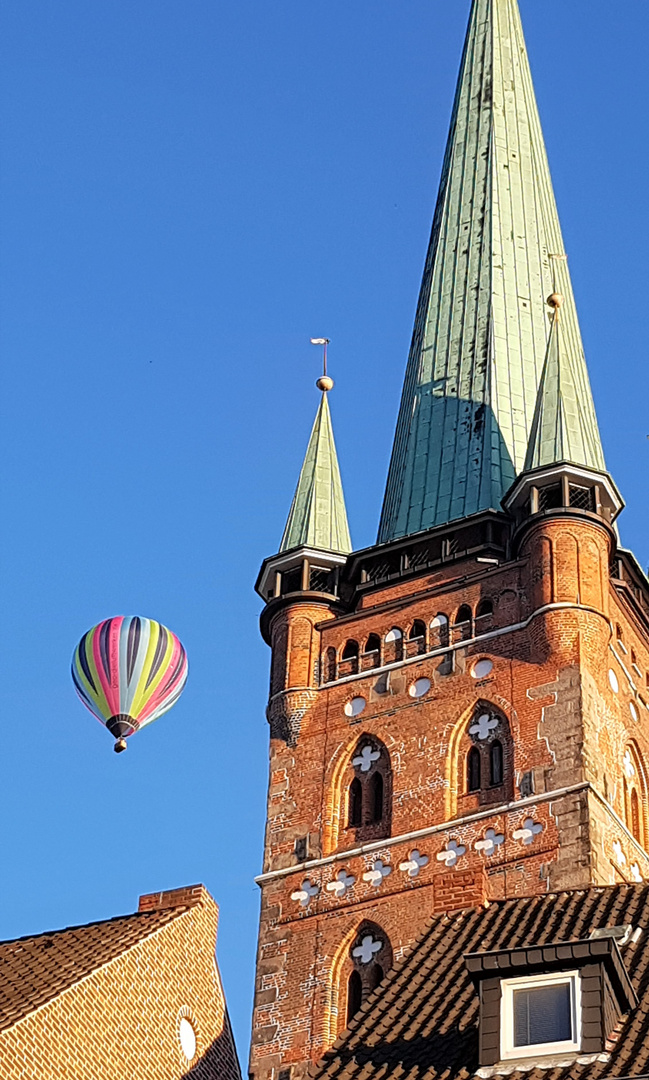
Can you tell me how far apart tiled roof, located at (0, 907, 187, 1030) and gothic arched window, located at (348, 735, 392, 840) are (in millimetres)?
13301

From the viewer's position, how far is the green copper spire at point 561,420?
43.4 meters

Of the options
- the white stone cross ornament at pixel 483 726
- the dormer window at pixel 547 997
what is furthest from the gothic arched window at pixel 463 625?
the dormer window at pixel 547 997

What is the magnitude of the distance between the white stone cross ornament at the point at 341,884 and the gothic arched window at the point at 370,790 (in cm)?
87

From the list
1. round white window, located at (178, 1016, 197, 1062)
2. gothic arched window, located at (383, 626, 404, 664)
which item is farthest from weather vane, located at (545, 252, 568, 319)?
round white window, located at (178, 1016, 197, 1062)

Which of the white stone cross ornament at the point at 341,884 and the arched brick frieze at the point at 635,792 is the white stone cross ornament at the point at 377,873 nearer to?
the white stone cross ornament at the point at 341,884

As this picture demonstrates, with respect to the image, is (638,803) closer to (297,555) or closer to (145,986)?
(297,555)

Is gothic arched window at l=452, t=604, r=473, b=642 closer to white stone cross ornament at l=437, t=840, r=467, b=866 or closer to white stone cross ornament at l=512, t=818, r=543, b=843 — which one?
white stone cross ornament at l=437, t=840, r=467, b=866

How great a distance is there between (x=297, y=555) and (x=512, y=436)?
5191 millimetres

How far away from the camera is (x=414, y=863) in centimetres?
3991

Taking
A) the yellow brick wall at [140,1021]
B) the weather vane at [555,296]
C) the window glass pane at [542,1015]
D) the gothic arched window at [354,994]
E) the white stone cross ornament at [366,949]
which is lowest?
the window glass pane at [542,1015]

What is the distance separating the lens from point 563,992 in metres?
18.9

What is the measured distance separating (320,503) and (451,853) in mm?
9871

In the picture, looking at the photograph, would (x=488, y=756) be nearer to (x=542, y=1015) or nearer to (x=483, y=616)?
(x=483, y=616)

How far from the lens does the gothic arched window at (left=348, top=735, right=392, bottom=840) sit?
41219mm
